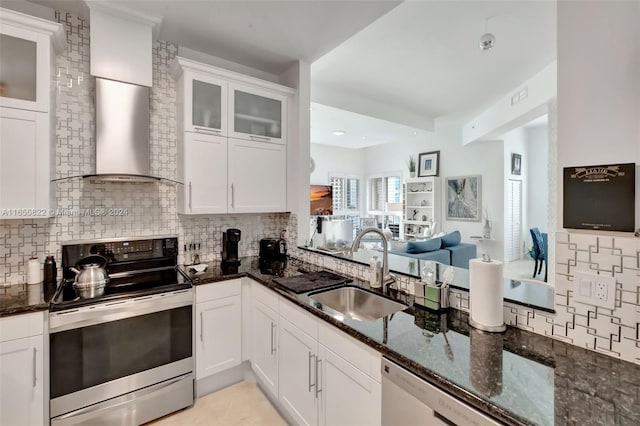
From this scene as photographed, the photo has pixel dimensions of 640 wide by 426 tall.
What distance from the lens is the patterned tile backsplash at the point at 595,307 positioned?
38.7 inches

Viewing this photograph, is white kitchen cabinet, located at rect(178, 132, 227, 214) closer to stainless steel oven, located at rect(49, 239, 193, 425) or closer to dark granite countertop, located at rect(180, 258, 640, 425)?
stainless steel oven, located at rect(49, 239, 193, 425)

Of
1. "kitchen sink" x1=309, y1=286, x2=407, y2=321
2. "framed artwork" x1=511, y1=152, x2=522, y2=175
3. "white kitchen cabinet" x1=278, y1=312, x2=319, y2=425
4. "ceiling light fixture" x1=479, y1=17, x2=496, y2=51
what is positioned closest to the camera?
"white kitchen cabinet" x1=278, y1=312, x2=319, y2=425

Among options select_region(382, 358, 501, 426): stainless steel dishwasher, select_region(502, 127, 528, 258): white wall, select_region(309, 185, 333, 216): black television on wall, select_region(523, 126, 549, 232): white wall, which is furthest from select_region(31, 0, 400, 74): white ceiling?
select_region(523, 126, 549, 232): white wall

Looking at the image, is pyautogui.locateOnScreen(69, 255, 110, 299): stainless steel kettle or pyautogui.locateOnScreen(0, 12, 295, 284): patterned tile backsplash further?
pyautogui.locateOnScreen(0, 12, 295, 284): patterned tile backsplash

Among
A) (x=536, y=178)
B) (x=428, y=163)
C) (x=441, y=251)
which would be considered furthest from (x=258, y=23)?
(x=536, y=178)

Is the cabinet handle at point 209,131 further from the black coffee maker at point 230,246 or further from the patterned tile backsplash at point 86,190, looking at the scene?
the black coffee maker at point 230,246

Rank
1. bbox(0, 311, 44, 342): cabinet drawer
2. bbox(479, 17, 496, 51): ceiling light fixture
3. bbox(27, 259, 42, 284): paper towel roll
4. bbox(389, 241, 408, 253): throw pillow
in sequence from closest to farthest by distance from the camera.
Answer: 1. bbox(0, 311, 44, 342): cabinet drawer
2. bbox(27, 259, 42, 284): paper towel roll
3. bbox(479, 17, 496, 51): ceiling light fixture
4. bbox(389, 241, 408, 253): throw pillow

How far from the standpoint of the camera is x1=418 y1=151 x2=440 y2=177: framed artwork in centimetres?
655

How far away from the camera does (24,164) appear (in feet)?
5.66

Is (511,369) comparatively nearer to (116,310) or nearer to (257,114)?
Result: (116,310)

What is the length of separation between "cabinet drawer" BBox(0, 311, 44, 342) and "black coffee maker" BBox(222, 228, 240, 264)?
4.08 ft

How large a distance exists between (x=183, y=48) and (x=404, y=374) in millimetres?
2893

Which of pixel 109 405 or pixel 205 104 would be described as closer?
pixel 109 405

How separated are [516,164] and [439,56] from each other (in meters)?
4.22
